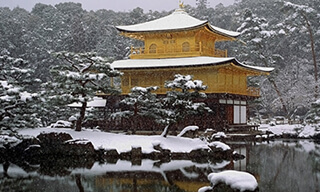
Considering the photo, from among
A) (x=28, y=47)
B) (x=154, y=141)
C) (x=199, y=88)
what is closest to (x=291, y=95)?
(x=199, y=88)

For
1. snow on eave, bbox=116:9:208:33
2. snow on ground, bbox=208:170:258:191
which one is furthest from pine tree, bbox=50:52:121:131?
snow on ground, bbox=208:170:258:191

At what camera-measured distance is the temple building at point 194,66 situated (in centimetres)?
3231

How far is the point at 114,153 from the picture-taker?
23359mm

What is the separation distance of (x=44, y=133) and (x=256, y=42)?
30724mm

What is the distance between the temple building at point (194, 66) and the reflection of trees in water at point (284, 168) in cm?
581

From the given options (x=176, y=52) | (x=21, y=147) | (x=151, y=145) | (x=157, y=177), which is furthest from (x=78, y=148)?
(x=176, y=52)

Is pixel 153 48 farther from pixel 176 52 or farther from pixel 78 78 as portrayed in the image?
pixel 78 78

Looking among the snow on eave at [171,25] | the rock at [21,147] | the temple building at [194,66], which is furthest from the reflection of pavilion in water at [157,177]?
the snow on eave at [171,25]

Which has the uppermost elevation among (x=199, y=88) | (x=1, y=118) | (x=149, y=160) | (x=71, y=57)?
(x=71, y=57)

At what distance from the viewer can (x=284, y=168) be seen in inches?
784

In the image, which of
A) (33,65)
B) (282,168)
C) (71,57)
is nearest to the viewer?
(282,168)

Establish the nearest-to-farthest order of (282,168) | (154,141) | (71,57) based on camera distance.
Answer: (282,168)
(154,141)
(71,57)

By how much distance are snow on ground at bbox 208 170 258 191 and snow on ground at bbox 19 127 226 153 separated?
10.5 metres

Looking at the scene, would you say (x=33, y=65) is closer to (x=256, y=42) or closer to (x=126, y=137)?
(x=256, y=42)
